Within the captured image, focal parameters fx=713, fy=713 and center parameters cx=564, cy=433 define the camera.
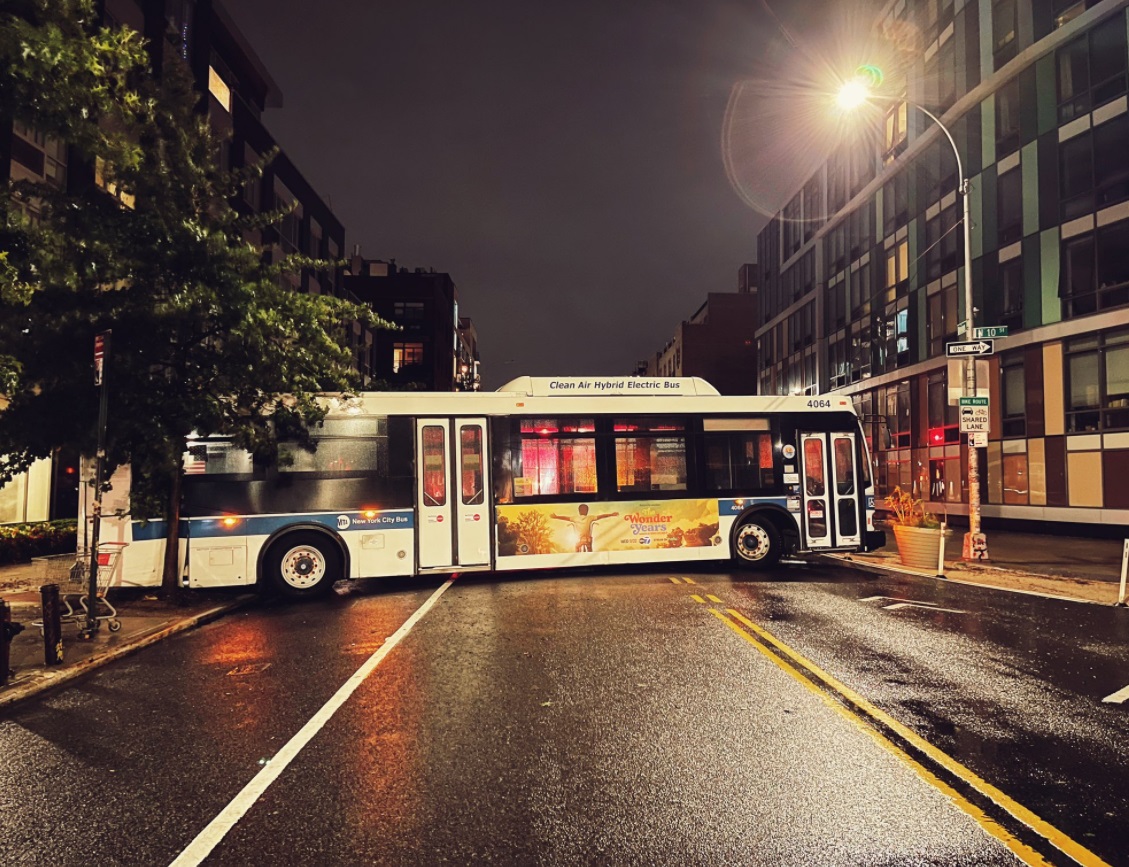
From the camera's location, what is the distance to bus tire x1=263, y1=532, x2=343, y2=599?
1176 centimetres

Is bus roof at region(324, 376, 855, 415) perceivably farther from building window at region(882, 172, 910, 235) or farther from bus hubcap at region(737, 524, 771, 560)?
building window at region(882, 172, 910, 235)

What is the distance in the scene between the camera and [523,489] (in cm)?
1303

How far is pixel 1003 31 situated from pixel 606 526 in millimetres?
27352

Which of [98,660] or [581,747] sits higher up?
[581,747]

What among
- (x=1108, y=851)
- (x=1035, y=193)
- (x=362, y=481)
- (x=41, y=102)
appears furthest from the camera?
(x=1035, y=193)

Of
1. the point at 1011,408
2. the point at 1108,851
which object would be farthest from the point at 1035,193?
the point at 1108,851

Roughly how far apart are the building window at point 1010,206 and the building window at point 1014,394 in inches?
177

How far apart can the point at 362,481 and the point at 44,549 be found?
9.72m

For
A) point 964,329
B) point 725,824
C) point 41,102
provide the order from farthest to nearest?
point 964,329 → point 41,102 → point 725,824

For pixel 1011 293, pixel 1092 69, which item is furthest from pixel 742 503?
pixel 1092 69

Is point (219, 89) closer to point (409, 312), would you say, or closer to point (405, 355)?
point (405, 355)

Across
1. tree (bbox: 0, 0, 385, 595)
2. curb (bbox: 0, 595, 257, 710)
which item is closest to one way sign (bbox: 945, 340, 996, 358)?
tree (bbox: 0, 0, 385, 595)

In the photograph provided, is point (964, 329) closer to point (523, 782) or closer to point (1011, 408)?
point (1011, 408)

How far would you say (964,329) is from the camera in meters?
16.4
